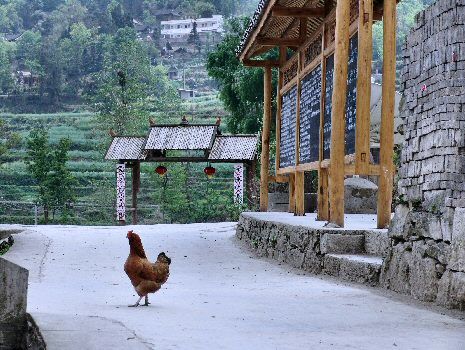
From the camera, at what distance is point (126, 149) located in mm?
23141

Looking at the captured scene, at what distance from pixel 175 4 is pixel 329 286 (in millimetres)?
96396

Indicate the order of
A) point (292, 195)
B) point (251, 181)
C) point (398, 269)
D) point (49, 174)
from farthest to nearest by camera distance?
point (49, 174)
point (251, 181)
point (292, 195)
point (398, 269)

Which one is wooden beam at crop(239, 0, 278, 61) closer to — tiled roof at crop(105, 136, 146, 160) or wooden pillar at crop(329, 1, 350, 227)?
wooden pillar at crop(329, 1, 350, 227)

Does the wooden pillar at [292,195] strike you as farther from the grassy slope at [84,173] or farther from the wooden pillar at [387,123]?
the grassy slope at [84,173]

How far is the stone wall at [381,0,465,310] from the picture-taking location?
6.31m

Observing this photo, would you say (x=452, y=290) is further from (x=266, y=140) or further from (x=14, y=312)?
(x=266, y=140)

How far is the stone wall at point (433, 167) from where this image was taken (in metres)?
6.31

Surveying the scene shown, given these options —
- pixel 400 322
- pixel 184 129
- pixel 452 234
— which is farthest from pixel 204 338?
pixel 184 129

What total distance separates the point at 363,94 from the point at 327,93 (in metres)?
2.02

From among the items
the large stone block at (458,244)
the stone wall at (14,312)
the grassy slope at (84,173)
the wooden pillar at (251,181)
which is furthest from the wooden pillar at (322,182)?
the grassy slope at (84,173)

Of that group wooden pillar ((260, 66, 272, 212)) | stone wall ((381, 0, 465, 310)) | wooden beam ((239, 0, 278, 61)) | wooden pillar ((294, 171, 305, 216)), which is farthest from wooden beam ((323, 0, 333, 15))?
stone wall ((381, 0, 465, 310))

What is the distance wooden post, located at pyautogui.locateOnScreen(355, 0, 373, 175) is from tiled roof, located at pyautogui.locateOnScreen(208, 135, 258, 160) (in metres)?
12.5

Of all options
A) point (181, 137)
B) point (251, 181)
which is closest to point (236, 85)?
point (181, 137)

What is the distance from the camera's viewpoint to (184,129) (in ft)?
75.3
